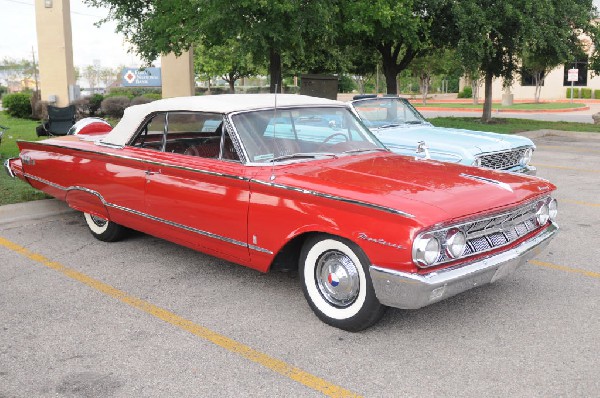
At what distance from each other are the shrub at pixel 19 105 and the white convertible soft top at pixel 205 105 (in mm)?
20262

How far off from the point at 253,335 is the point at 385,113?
5531mm

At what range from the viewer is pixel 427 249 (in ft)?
12.3

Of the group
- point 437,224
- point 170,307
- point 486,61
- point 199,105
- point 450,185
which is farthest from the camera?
point 486,61

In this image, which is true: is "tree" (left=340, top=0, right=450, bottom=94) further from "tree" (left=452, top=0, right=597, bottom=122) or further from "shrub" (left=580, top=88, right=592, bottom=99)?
"shrub" (left=580, top=88, right=592, bottom=99)

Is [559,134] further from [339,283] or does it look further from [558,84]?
[558,84]

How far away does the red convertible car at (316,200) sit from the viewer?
383 centimetres

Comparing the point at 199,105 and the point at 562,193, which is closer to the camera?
the point at 199,105

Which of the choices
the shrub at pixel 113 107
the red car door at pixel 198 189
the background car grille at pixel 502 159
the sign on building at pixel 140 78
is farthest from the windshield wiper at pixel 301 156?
the sign on building at pixel 140 78

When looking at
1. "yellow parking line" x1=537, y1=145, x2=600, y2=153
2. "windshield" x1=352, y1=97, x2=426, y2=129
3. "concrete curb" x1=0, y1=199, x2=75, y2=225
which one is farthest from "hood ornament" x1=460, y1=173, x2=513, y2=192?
"yellow parking line" x1=537, y1=145, x2=600, y2=153

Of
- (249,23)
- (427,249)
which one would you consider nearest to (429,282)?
(427,249)

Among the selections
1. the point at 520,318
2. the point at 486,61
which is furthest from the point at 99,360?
the point at 486,61

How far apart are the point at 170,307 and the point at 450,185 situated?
88.8 inches

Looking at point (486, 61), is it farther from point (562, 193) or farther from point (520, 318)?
point (520, 318)

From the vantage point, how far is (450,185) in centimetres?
427
